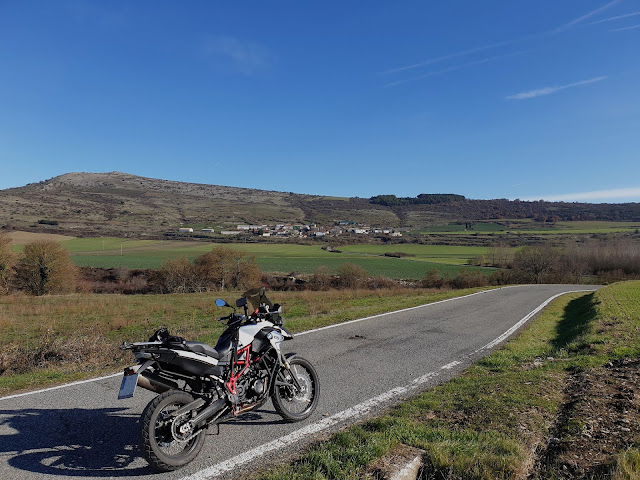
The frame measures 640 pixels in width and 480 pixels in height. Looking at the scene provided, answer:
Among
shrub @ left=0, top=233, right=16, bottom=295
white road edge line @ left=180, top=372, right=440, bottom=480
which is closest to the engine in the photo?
white road edge line @ left=180, top=372, right=440, bottom=480

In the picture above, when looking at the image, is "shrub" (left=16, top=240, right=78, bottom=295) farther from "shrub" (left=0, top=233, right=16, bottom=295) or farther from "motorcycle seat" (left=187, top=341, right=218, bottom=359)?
"motorcycle seat" (left=187, top=341, right=218, bottom=359)

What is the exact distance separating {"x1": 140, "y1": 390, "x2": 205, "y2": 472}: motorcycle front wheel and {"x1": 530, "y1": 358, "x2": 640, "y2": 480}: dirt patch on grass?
335 cm

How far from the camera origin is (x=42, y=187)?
165875mm

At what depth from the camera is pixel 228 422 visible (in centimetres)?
513

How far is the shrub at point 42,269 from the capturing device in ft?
126

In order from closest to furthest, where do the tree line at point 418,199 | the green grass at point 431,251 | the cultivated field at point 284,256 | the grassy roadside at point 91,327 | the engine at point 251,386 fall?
the engine at point 251,386 → the grassy roadside at point 91,327 → the cultivated field at point 284,256 → the green grass at point 431,251 → the tree line at point 418,199

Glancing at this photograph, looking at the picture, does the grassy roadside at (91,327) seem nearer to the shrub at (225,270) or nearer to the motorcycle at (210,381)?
the motorcycle at (210,381)

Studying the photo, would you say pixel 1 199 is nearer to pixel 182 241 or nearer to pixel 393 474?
pixel 182 241

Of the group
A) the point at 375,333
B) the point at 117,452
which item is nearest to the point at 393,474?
the point at 117,452

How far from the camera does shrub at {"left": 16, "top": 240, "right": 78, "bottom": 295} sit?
126ft

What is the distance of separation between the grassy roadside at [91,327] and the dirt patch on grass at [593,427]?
282 inches

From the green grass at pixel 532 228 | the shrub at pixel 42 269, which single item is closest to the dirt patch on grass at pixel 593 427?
the shrub at pixel 42 269

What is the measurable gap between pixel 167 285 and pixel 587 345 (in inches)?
1719

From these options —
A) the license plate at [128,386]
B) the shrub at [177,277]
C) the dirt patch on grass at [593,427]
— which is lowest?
the shrub at [177,277]
